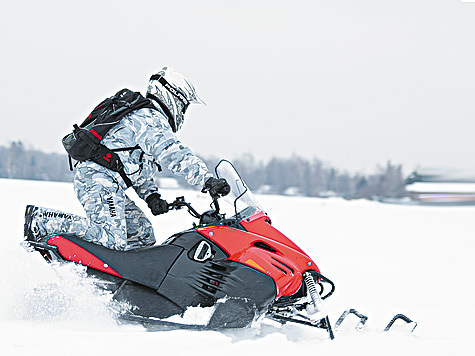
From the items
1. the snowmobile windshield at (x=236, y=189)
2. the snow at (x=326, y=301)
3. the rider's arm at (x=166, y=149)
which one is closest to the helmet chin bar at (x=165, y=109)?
the rider's arm at (x=166, y=149)

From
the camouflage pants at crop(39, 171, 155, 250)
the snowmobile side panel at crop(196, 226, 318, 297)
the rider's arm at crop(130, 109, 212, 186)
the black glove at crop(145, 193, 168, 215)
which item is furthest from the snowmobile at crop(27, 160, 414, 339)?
the black glove at crop(145, 193, 168, 215)

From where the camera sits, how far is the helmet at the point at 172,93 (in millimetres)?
3850

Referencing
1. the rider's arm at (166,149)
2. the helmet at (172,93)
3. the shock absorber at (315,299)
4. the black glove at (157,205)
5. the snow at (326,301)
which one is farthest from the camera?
the black glove at (157,205)

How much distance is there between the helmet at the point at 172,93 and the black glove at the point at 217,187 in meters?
0.77

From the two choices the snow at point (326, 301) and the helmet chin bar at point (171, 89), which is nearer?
the snow at point (326, 301)

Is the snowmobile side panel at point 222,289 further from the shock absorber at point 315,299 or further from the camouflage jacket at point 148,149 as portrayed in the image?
the camouflage jacket at point 148,149

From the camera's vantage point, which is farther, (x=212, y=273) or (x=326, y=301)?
(x=326, y=301)

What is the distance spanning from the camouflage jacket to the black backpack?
0.04 m

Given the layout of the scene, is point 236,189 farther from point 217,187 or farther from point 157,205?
point 157,205

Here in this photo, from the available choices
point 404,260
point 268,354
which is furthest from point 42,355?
point 404,260

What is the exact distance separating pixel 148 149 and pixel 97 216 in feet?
1.92

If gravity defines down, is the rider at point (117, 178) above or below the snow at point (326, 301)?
above

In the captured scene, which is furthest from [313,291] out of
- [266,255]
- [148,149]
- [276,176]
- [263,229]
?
[276,176]

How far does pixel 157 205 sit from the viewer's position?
4.02 meters
